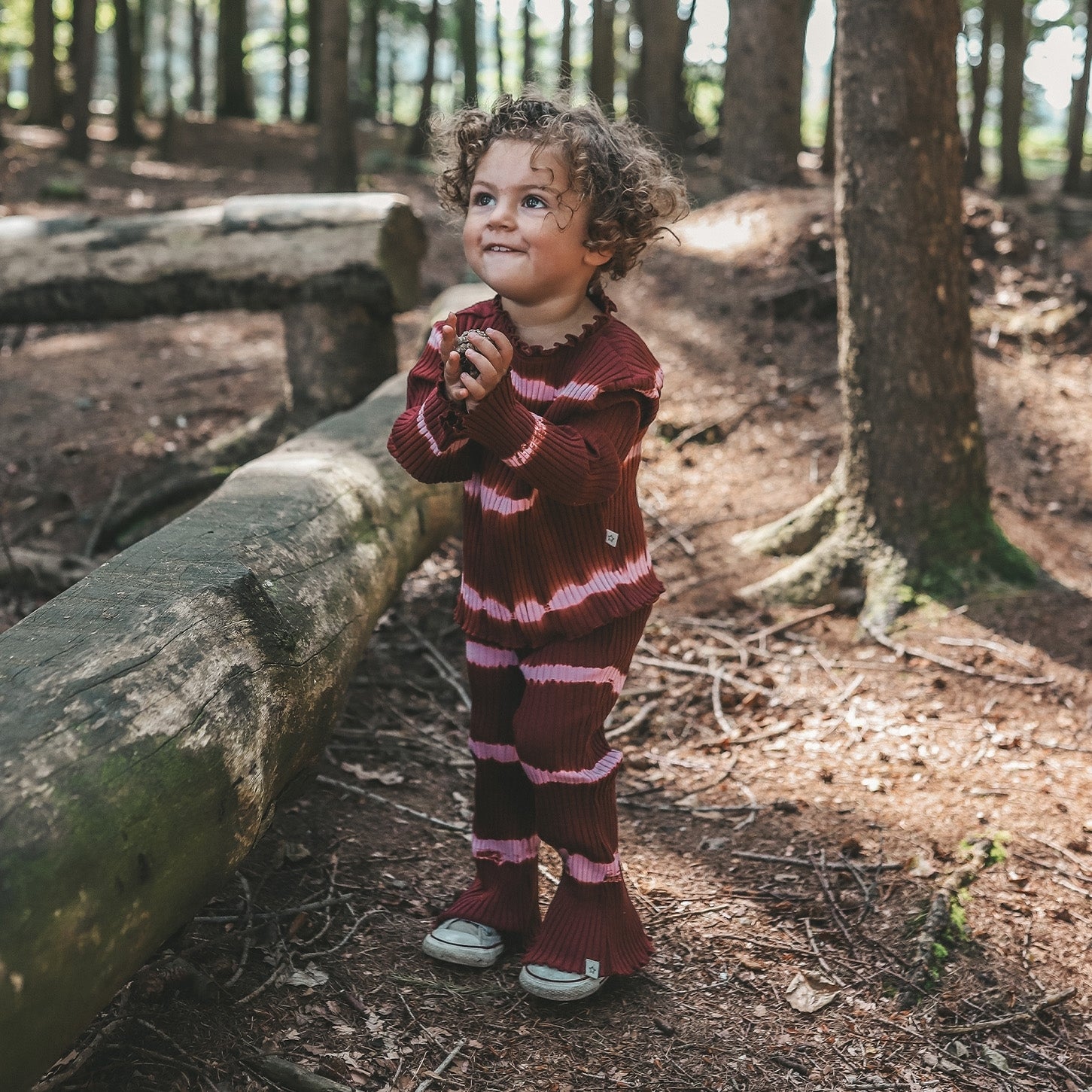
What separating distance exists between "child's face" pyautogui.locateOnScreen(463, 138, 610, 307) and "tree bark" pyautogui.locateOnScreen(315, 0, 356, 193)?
10.4m

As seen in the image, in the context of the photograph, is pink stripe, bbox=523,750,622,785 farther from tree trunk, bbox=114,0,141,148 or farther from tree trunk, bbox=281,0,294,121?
tree trunk, bbox=281,0,294,121

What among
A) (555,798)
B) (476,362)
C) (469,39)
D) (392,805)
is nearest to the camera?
(476,362)

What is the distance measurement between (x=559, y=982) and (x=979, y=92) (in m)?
17.7

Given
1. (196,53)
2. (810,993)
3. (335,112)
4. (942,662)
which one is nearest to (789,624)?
(942,662)

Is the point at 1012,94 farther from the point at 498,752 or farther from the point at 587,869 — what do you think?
the point at 587,869

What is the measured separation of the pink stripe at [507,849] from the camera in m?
2.76

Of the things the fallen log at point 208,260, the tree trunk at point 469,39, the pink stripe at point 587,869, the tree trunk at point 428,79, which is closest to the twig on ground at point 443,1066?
the pink stripe at point 587,869

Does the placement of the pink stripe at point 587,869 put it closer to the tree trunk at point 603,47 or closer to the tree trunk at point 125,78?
the tree trunk at point 603,47

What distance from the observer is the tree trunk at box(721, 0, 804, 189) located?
926 centimetres

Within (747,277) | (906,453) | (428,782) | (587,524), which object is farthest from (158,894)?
(747,277)

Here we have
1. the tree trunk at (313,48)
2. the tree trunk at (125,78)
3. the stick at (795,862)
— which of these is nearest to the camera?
the stick at (795,862)

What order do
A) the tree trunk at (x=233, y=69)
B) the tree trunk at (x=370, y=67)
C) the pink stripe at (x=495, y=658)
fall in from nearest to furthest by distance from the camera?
the pink stripe at (x=495, y=658), the tree trunk at (x=233, y=69), the tree trunk at (x=370, y=67)

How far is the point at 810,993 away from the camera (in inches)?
107

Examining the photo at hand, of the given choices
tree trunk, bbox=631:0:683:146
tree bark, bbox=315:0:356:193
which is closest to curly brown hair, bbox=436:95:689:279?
tree bark, bbox=315:0:356:193
